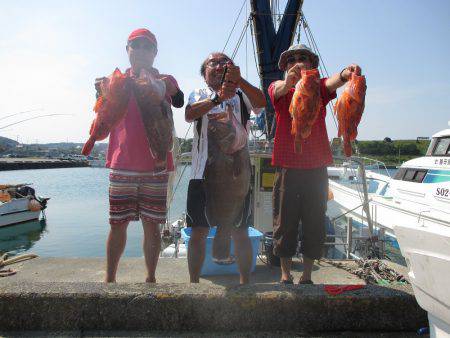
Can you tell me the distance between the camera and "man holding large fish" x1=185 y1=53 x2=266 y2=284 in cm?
314

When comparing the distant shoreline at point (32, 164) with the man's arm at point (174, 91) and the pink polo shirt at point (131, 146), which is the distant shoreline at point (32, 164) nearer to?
the pink polo shirt at point (131, 146)

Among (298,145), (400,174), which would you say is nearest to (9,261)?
(298,145)

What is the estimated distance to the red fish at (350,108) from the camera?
110 inches

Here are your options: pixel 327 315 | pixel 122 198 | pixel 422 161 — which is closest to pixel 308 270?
pixel 327 315

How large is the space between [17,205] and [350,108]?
25.2 meters

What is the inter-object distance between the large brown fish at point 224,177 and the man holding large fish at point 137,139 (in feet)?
1.30

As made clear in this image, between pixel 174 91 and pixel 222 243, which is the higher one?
pixel 174 91

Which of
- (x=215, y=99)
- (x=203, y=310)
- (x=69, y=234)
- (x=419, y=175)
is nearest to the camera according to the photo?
(x=203, y=310)

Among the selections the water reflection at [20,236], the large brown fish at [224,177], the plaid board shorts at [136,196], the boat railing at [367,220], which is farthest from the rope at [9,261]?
the water reflection at [20,236]

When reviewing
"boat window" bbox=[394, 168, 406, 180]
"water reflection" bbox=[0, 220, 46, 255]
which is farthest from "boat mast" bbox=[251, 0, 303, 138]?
"water reflection" bbox=[0, 220, 46, 255]

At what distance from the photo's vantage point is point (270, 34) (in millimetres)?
11633

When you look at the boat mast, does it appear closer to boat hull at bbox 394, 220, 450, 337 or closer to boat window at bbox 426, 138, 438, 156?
boat window at bbox 426, 138, 438, 156

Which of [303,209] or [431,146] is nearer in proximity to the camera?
[303,209]

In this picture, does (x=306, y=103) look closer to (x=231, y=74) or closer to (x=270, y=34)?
(x=231, y=74)
